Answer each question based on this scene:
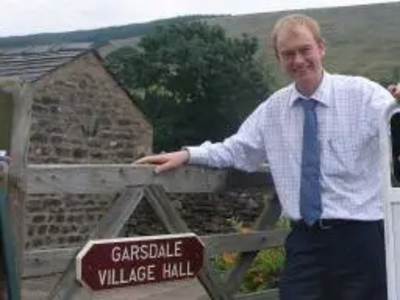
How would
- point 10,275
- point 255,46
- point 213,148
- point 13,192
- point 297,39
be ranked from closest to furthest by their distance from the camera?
point 10,275, point 13,192, point 297,39, point 213,148, point 255,46

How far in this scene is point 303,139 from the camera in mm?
4328

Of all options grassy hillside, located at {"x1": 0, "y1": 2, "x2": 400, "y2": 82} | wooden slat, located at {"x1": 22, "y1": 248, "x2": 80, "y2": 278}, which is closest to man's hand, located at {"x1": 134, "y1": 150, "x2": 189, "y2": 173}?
wooden slat, located at {"x1": 22, "y1": 248, "x2": 80, "y2": 278}

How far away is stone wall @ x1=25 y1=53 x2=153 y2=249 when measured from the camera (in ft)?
47.1

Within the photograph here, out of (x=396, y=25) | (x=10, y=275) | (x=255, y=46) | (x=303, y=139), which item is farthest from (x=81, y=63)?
(x=396, y=25)

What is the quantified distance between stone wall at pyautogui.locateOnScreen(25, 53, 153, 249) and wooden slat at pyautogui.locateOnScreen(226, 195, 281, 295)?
853 centimetres

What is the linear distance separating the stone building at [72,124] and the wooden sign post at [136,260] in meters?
9.11

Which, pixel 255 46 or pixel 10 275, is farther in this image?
pixel 255 46

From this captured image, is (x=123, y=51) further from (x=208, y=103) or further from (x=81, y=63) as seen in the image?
(x=81, y=63)

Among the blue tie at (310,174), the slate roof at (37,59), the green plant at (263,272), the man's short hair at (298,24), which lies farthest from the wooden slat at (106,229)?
the slate roof at (37,59)

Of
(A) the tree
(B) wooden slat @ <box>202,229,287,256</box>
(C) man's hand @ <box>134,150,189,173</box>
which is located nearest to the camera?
(C) man's hand @ <box>134,150,189,173</box>

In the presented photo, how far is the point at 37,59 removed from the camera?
49.5 ft

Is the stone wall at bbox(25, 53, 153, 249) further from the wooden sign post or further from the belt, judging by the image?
the belt

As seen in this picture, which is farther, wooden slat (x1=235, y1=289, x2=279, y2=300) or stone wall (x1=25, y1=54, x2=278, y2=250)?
stone wall (x1=25, y1=54, x2=278, y2=250)

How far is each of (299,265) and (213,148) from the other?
0.72 meters
